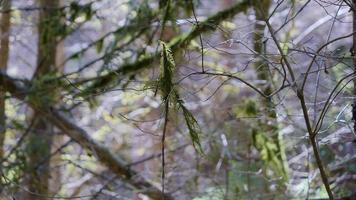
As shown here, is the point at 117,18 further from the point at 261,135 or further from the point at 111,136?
the point at 261,135

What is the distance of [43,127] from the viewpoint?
25.8 ft

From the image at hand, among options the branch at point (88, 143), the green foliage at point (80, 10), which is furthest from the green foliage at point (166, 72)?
the green foliage at point (80, 10)

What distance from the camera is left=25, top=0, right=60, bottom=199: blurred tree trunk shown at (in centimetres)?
613

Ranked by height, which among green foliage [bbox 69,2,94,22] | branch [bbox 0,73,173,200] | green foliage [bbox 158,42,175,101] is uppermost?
green foliage [bbox 69,2,94,22]

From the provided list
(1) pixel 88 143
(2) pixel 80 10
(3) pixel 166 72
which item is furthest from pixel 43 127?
(3) pixel 166 72

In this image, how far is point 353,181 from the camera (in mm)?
4734

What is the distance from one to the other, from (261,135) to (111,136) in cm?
583

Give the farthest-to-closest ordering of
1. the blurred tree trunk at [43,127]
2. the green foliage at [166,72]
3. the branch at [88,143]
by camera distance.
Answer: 1. the blurred tree trunk at [43,127]
2. the branch at [88,143]
3. the green foliage at [166,72]

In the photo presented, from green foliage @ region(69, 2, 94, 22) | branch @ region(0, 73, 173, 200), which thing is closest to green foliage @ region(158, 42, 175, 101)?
branch @ region(0, 73, 173, 200)

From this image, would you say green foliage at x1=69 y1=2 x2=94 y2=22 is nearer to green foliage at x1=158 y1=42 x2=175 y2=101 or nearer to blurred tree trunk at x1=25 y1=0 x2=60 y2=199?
blurred tree trunk at x1=25 y1=0 x2=60 y2=199

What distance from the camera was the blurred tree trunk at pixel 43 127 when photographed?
613 cm

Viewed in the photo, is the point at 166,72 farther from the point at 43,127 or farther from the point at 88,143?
the point at 43,127

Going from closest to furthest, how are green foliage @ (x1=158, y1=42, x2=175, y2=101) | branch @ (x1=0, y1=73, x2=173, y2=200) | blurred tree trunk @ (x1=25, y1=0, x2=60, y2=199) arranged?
1. green foliage @ (x1=158, y1=42, x2=175, y2=101)
2. branch @ (x1=0, y1=73, x2=173, y2=200)
3. blurred tree trunk @ (x1=25, y1=0, x2=60, y2=199)

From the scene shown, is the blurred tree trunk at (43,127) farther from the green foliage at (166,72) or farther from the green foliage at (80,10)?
the green foliage at (166,72)
